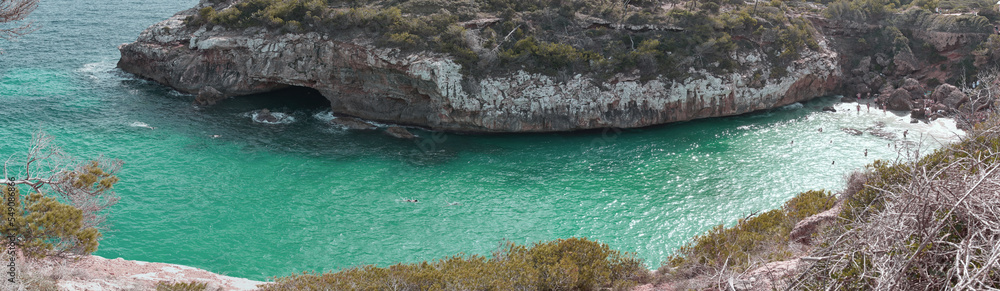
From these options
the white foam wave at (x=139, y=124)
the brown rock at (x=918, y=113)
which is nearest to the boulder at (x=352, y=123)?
the white foam wave at (x=139, y=124)

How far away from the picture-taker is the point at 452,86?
39.5 meters

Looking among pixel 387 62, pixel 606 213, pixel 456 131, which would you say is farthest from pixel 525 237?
pixel 387 62

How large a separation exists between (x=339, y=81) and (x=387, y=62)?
15.1 feet

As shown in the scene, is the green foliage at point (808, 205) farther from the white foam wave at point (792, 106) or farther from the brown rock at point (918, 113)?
the brown rock at point (918, 113)

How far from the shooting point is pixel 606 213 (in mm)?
29953

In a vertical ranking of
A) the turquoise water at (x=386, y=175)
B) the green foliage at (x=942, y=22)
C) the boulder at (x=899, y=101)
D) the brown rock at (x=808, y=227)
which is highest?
the green foliage at (x=942, y=22)

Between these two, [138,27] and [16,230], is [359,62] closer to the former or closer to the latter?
[16,230]

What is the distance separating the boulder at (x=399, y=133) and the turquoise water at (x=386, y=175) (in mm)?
753

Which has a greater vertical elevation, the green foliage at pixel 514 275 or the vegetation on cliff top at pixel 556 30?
the vegetation on cliff top at pixel 556 30

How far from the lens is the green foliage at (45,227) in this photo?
49.0 feet

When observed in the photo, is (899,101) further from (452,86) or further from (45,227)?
(45,227)

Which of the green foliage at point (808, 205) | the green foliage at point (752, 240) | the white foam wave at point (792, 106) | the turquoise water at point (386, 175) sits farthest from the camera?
the white foam wave at point (792, 106)

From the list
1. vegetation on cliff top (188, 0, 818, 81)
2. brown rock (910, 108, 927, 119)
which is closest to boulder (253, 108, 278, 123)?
vegetation on cliff top (188, 0, 818, 81)

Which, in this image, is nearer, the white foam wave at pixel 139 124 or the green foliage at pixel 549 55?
the white foam wave at pixel 139 124
